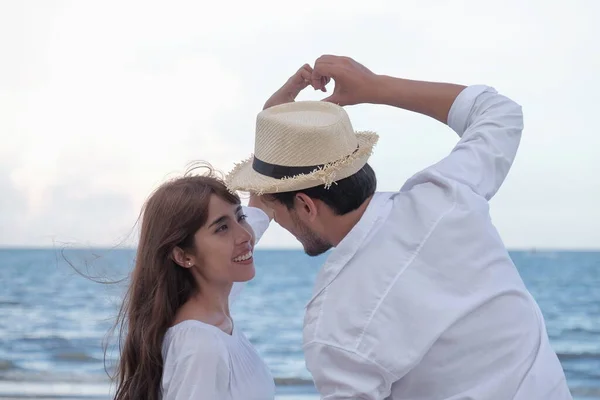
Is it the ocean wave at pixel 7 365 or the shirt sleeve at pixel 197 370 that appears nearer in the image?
the shirt sleeve at pixel 197 370

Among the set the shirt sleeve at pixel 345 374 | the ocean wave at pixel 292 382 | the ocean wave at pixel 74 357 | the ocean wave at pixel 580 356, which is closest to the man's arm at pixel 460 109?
the shirt sleeve at pixel 345 374

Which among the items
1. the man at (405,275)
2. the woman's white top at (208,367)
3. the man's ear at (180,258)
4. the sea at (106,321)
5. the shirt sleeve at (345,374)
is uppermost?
the man at (405,275)

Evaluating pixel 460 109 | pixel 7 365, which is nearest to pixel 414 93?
pixel 460 109

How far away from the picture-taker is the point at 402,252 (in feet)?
5.77

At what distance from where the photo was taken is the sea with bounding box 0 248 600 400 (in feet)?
22.6

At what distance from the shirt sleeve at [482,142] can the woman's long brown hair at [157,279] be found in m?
0.74

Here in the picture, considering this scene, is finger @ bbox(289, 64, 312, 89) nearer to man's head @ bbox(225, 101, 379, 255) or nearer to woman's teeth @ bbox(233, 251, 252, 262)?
man's head @ bbox(225, 101, 379, 255)

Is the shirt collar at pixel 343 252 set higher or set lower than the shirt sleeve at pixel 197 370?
higher

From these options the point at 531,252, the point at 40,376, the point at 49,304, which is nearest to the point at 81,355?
the point at 40,376

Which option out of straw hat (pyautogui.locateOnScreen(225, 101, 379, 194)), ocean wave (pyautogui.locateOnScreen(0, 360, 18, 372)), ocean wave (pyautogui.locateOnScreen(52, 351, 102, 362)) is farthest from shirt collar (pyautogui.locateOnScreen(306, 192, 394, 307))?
ocean wave (pyautogui.locateOnScreen(52, 351, 102, 362))

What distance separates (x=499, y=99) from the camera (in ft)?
6.70

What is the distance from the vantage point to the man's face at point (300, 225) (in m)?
1.82

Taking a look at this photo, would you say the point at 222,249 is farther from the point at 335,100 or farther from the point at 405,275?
the point at 405,275

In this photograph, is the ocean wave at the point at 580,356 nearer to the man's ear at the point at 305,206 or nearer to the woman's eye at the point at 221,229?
the woman's eye at the point at 221,229
